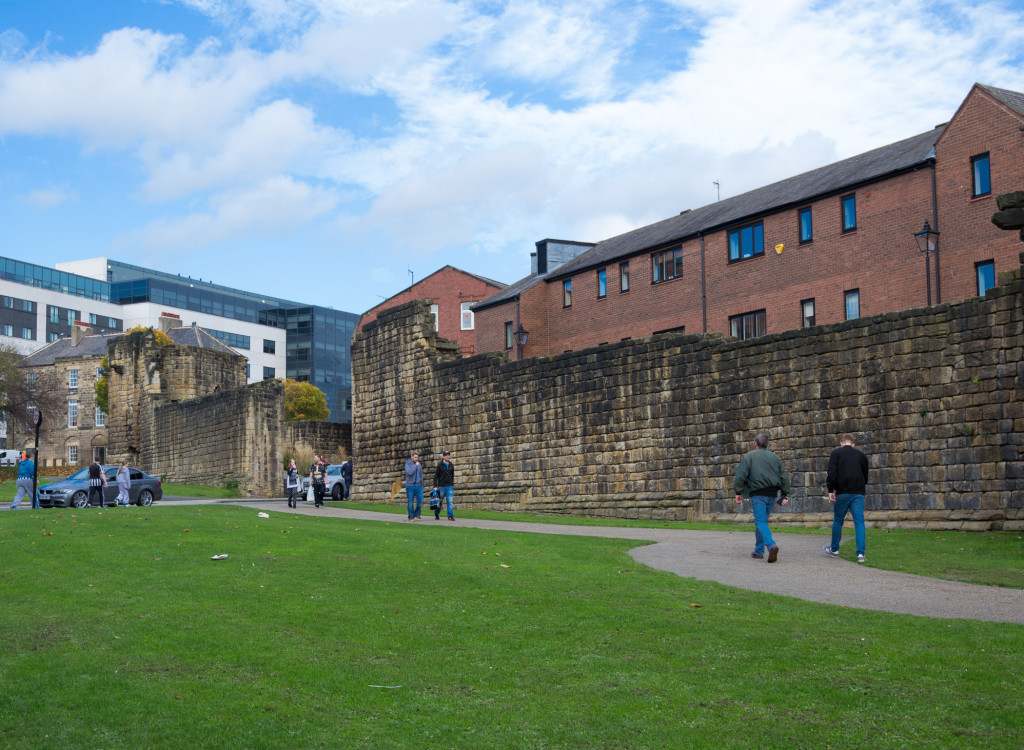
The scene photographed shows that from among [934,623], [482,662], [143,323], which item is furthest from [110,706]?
[143,323]

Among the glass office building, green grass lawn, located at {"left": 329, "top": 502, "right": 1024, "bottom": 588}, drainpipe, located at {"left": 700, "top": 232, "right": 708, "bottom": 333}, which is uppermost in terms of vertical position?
the glass office building

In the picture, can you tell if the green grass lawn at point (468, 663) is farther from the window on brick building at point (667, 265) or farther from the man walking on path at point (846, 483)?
the window on brick building at point (667, 265)

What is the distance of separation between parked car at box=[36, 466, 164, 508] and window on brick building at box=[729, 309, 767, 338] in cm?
2137

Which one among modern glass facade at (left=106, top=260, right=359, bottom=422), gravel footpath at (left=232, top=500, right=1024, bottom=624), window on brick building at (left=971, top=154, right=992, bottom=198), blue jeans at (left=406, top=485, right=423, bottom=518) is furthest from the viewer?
modern glass facade at (left=106, top=260, right=359, bottom=422)

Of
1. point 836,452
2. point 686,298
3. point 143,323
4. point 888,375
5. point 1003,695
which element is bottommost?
point 1003,695

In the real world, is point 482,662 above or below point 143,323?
below

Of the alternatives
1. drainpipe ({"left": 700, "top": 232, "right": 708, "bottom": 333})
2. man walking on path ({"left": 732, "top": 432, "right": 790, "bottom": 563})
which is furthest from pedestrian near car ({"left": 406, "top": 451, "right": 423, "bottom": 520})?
drainpipe ({"left": 700, "top": 232, "right": 708, "bottom": 333})

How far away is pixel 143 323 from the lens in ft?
368

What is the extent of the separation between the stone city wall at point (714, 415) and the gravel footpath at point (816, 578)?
2.83 meters

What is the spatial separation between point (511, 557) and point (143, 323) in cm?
10628

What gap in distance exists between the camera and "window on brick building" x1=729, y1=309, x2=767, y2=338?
37219mm

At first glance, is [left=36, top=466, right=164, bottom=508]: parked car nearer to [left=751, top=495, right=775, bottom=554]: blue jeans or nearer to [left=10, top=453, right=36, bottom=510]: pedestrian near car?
[left=10, top=453, right=36, bottom=510]: pedestrian near car

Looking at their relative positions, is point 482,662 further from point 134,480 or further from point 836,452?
point 134,480

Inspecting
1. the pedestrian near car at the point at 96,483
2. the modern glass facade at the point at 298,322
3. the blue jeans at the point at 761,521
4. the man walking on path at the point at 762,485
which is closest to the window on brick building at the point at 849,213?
the man walking on path at the point at 762,485
